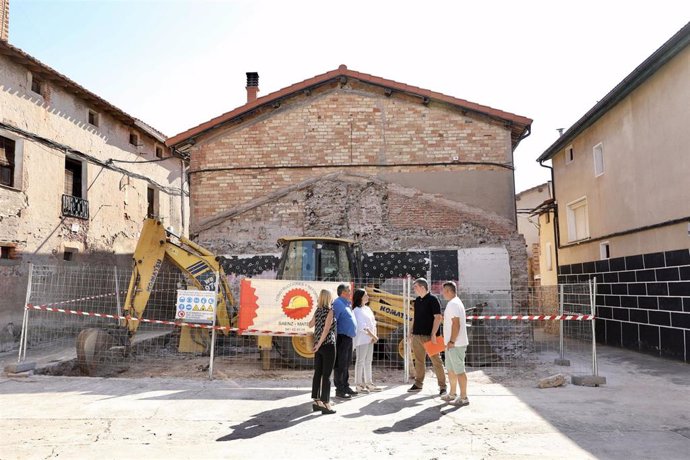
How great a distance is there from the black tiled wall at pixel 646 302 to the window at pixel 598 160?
2.49 metres

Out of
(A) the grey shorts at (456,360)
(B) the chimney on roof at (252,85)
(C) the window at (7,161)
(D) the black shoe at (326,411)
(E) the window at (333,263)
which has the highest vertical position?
(B) the chimney on roof at (252,85)

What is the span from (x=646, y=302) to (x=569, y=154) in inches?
252

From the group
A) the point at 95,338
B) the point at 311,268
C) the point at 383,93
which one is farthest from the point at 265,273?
the point at 383,93

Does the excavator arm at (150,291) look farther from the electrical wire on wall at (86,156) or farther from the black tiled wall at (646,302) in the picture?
the black tiled wall at (646,302)

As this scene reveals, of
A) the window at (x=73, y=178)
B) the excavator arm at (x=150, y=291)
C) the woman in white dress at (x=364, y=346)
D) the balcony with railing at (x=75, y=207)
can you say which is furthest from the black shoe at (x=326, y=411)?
the window at (x=73, y=178)

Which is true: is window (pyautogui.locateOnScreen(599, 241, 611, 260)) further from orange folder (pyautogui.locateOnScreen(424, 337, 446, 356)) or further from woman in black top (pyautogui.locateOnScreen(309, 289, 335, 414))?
woman in black top (pyautogui.locateOnScreen(309, 289, 335, 414))

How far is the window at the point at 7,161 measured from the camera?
13062mm

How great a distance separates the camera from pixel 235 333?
1154 centimetres

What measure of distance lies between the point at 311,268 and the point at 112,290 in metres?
7.47

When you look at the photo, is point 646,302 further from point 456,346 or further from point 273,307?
point 273,307

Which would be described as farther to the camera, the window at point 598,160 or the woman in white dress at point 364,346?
the window at point 598,160

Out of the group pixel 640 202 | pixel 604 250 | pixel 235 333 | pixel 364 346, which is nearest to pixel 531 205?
pixel 604 250

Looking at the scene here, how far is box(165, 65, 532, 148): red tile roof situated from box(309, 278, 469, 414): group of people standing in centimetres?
733

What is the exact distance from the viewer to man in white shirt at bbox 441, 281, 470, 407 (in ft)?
22.7
